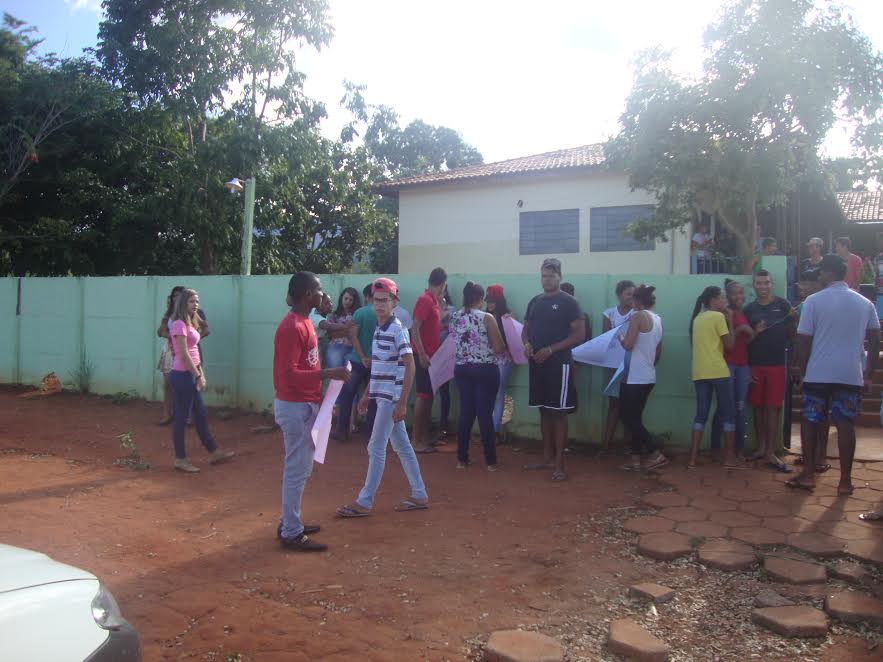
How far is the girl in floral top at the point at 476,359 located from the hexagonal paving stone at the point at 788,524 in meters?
2.45

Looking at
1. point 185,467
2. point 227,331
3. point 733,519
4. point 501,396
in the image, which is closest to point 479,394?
point 501,396

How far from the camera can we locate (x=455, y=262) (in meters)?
19.9

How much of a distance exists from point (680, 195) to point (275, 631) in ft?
40.6

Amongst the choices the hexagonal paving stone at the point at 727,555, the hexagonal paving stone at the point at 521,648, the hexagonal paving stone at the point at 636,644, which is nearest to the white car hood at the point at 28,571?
the hexagonal paving stone at the point at 521,648

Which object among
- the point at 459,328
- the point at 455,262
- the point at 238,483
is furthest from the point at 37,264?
the point at 459,328

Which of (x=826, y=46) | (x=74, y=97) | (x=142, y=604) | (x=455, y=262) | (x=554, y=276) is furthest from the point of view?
(x=455, y=262)

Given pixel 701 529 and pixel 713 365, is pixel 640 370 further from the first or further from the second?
pixel 701 529

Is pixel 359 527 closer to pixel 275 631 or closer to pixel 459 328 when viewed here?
pixel 275 631

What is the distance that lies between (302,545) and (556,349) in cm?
291

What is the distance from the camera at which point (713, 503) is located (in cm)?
555

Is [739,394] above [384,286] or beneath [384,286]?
beneath

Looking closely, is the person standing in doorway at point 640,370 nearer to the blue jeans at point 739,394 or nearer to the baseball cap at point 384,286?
the blue jeans at point 739,394

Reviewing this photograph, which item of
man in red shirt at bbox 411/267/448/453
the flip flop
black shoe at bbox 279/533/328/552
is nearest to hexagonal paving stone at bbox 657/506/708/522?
Answer: the flip flop

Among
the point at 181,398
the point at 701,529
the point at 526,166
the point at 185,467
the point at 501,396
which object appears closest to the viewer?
the point at 701,529
